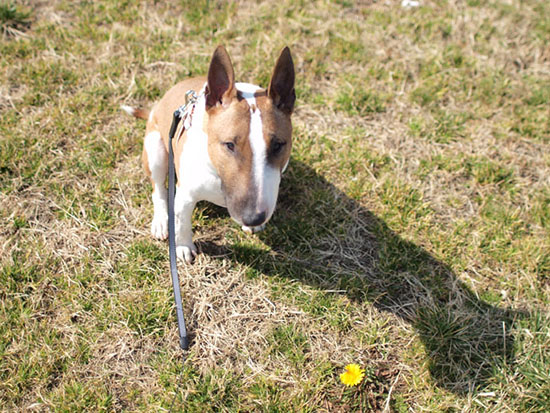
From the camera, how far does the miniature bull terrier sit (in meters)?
2.65

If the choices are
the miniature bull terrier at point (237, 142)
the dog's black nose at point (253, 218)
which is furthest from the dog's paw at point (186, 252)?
the dog's black nose at point (253, 218)

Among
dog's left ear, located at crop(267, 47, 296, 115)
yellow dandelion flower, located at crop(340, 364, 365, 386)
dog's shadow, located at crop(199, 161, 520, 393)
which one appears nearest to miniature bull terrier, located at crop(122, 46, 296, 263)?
dog's left ear, located at crop(267, 47, 296, 115)

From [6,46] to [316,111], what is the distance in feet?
11.1

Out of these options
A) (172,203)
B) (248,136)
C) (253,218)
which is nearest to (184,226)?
(172,203)

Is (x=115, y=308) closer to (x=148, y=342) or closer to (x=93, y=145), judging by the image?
(x=148, y=342)

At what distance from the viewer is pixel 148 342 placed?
128 inches

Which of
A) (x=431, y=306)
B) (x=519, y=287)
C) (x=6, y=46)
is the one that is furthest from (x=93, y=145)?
(x=519, y=287)

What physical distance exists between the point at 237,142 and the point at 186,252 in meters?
1.32

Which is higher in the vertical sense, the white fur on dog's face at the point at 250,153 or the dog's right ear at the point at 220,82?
the dog's right ear at the point at 220,82

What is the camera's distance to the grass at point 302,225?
3.13m

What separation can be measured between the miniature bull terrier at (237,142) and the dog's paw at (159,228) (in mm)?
598

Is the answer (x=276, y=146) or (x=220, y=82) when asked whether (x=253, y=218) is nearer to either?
(x=276, y=146)

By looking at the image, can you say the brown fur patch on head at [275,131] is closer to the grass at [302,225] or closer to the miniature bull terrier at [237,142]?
the miniature bull terrier at [237,142]

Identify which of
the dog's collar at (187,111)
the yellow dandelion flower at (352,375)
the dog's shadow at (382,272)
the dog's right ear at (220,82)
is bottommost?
the yellow dandelion flower at (352,375)
